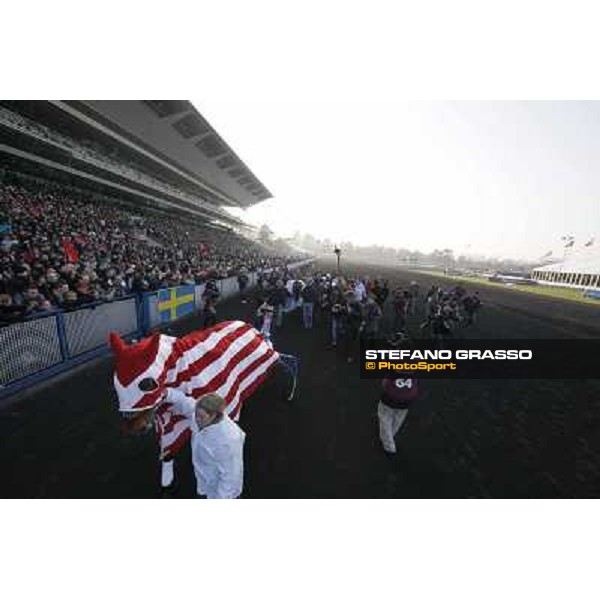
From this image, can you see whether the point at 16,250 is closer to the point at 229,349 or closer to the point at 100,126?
the point at 229,349

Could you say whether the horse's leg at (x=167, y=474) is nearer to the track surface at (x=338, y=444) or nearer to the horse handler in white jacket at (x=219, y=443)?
the track surface at (x=338, y=444)

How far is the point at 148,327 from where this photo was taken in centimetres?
888

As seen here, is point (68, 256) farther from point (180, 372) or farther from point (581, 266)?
point (581, 266)

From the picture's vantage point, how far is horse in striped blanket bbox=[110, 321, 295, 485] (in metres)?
2.53

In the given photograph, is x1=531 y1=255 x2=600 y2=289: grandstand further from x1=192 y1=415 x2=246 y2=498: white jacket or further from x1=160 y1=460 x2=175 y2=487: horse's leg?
x1=160 y1=460 x2=175 y2=487: horse's leg

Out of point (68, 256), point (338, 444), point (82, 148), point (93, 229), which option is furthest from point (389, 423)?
point (82, 148)

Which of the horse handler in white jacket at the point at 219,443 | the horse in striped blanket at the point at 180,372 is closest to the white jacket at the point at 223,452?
the horse handler in white jacket at the point at 219,443

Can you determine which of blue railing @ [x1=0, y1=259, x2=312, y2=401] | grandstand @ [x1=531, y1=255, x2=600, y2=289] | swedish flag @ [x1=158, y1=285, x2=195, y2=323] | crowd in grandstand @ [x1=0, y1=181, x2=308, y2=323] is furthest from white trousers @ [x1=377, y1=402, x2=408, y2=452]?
grandstand @ [x1=531, y1=255, x2=600, y2=289]

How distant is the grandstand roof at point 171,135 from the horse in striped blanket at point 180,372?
2160cm

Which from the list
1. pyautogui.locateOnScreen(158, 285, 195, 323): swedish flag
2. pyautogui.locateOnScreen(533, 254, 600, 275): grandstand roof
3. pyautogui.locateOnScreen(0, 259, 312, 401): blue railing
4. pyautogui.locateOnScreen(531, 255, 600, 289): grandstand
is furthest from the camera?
pyautogui.locateOnScreen(533, 254, 600, 275): grandstand roof

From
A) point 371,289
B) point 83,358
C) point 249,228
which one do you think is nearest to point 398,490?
point 83,358

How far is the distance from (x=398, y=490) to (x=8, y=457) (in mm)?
4944

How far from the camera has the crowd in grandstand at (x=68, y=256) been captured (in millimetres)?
6500

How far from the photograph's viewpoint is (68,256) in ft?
35.2
